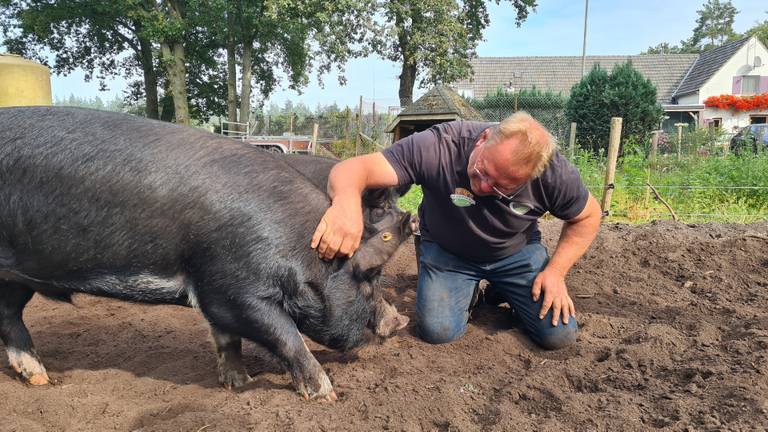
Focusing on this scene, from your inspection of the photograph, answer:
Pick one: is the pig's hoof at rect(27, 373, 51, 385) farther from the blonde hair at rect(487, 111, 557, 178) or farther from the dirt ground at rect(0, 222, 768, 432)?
the blonde hair at rect(487, 111, 557, 178)

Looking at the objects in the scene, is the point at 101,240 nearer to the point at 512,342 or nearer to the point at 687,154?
the point at 512,342

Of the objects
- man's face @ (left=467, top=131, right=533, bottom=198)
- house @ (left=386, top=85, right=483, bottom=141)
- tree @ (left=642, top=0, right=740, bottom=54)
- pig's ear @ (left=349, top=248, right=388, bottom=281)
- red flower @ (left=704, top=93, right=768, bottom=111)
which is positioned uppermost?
tree @ (left=642, top=0, right=740, bottom=54)

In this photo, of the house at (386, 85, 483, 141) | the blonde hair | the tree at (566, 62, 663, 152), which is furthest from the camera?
the house at (386, 85, 483, 141)

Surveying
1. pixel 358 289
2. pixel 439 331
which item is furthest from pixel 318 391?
pixel 439 331

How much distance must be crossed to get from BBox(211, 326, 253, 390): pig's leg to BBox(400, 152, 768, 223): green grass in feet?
18.2

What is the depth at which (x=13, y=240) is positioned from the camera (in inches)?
107

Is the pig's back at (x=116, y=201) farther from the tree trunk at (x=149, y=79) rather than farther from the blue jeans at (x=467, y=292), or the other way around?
the tree trunk at (x=149, y=79)

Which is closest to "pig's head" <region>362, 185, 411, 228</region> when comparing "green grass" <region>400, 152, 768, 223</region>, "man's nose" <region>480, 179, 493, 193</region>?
"man's nose" <region>480, 179, 493, 193</region>

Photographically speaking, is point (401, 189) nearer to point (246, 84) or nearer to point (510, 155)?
point (510, 155)

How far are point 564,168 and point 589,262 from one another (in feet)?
7.55

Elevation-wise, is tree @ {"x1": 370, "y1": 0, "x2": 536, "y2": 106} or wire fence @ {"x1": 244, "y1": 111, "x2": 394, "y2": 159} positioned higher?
tree @ {"x1": 370, "y1": 0, "x2": 536, "y2": 106}

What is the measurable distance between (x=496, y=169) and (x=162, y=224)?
65.9 inches

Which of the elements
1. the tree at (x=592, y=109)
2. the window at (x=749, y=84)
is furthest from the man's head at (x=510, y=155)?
the window at (x=749, y=84)

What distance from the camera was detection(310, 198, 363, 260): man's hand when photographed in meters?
2.81
